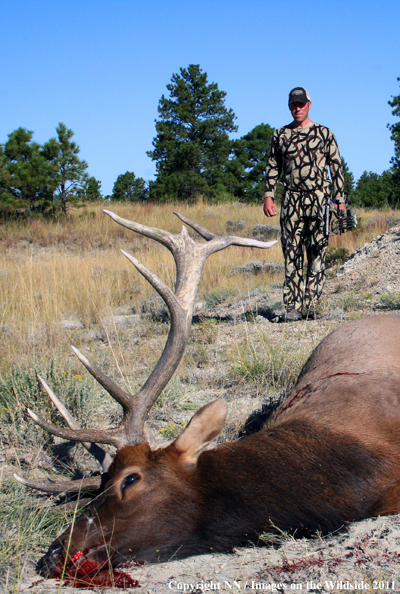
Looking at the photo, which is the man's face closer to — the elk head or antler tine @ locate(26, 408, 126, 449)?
the elk head

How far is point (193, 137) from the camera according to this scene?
105 feet

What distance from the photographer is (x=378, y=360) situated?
3.19 m

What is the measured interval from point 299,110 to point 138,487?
4880mm

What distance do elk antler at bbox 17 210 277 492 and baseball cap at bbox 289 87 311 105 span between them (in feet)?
10.8

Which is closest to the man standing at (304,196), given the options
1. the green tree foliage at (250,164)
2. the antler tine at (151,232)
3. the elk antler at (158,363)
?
the elk antler at (158,363)

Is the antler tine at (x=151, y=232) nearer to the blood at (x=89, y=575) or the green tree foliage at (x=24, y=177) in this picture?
the blood at (x=89, y=575)

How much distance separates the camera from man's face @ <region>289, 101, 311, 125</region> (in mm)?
5930

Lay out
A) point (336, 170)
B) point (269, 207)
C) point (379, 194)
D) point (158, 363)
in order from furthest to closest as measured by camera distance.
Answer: point (379, 194), point (269, 207), point (336, 170), point (158, 363)

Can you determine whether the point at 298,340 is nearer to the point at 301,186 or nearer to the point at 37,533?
the point at 301,186

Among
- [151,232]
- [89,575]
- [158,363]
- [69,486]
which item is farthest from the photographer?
[151,232]

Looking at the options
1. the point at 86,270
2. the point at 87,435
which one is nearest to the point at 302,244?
the point at 86,270

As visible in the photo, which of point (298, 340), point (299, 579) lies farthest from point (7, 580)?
point (298, 340)

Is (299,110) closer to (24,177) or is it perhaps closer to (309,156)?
(309,156)

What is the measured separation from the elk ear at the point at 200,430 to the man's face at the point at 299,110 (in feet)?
14.5
